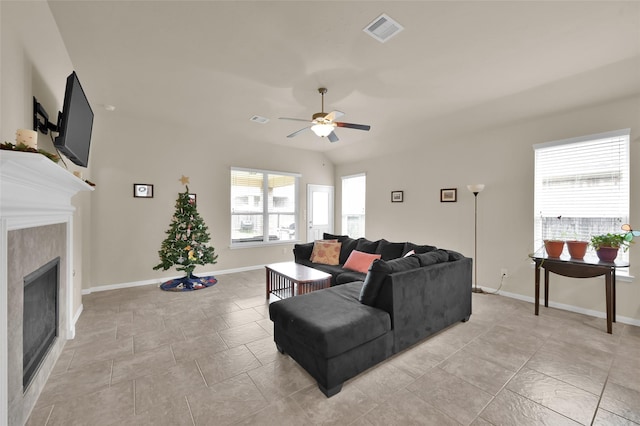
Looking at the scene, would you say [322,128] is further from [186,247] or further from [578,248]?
[578,248]

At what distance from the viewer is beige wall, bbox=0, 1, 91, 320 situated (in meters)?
1.66

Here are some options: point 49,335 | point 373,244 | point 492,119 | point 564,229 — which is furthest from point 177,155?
point 564,229

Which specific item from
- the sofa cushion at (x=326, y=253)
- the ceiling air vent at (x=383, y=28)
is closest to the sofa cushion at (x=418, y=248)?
the sofa cushion at (x=326, y=253)

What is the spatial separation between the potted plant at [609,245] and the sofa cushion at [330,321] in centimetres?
271

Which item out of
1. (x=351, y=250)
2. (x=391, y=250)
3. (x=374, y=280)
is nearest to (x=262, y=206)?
(x=351, y=250)

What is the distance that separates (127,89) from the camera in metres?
3.60

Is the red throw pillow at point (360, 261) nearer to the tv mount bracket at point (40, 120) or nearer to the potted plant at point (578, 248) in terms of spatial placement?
the potted plant at point (578, 248)

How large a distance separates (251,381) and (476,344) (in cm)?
218

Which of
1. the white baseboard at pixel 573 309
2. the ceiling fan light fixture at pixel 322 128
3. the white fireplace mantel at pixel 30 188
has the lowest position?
the white baseboard at pixel 573 309

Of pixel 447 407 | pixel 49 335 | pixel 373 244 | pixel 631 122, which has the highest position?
pixel 631 122

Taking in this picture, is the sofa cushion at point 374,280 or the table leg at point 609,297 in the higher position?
the sofa cushion at point 374,280

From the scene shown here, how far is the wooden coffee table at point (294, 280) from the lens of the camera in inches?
143

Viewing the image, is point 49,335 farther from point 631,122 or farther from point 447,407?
point 631,122

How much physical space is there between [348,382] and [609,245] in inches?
129
